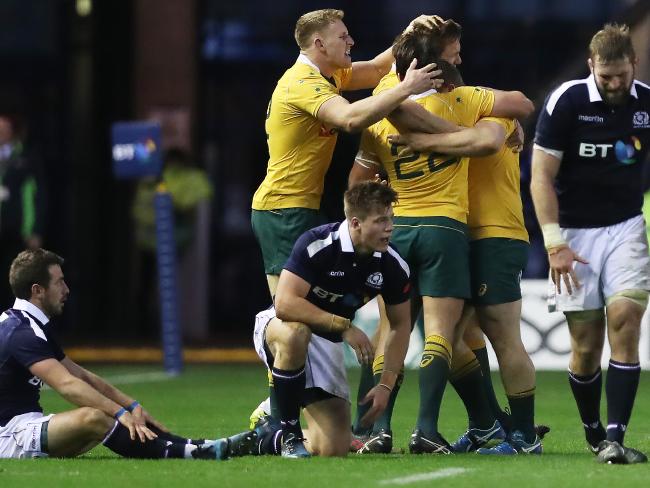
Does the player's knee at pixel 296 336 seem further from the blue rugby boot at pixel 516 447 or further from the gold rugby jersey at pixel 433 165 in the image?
the blue rugby boot at pixel 516 447

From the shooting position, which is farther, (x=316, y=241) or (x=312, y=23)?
(x=312, y=23)

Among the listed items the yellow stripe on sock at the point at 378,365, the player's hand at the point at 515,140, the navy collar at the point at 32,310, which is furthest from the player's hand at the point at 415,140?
the navy collar at the point at 32,310

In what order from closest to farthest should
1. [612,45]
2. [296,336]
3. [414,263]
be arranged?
[612,45] → [296,336] → [414,263]

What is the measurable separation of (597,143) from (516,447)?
1.73 meters

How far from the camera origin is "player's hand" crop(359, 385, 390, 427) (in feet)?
28.2

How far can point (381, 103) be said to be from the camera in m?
9.09

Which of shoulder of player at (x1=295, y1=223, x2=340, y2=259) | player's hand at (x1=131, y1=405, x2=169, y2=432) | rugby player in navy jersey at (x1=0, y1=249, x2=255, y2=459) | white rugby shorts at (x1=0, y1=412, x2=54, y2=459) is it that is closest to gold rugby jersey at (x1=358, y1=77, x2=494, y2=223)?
shoulder of player at (x1=295, y1=223, x2=340, y2=259)

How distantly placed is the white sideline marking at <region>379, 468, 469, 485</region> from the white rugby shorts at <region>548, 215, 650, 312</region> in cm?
115

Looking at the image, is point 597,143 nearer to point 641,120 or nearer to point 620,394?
point 641,120

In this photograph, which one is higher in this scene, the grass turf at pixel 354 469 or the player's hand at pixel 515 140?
the player's hand at pixel 515 140

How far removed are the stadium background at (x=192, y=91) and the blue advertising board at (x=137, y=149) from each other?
177 inches

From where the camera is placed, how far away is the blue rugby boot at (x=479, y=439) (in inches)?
382

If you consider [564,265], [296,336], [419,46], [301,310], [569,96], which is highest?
[419,46]

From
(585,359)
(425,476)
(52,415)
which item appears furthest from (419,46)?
(52,415)
